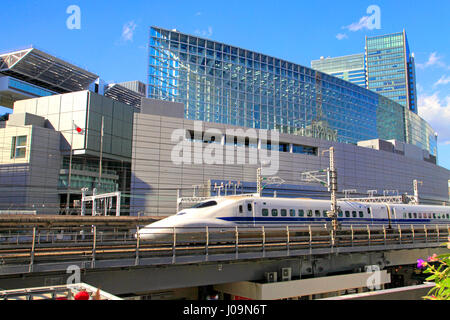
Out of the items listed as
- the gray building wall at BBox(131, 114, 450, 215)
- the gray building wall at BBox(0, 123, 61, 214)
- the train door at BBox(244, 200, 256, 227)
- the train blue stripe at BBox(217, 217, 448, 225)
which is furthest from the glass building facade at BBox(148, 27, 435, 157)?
the train door at BBox(244, 200, 256, 227)

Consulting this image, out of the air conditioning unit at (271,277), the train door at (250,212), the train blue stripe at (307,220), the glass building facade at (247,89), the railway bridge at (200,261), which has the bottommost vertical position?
the air conditioning unit at (271,277)

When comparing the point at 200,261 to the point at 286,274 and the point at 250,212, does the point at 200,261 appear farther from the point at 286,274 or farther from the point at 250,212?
the point at 250,212

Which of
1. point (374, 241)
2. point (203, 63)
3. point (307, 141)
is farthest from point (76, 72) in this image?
point (374, 241)

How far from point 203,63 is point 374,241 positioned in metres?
61.7

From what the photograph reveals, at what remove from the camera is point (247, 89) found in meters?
84.6

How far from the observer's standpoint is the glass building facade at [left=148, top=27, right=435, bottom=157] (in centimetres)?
7538

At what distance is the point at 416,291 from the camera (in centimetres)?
1633

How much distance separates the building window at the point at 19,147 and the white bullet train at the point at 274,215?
150 ft

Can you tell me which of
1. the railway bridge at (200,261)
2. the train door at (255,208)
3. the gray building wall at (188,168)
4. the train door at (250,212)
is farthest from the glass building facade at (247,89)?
the railway bridge at (200,261)

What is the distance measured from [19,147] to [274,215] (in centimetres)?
4947

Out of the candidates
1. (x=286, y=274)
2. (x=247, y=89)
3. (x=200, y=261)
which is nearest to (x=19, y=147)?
(x=247, y=89)

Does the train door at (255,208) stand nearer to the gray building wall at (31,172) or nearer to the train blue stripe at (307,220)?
the train blue stripe at (307,220)

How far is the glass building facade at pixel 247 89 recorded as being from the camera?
75375 millimetres

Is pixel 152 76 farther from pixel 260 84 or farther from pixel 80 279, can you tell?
pixel 80 279
